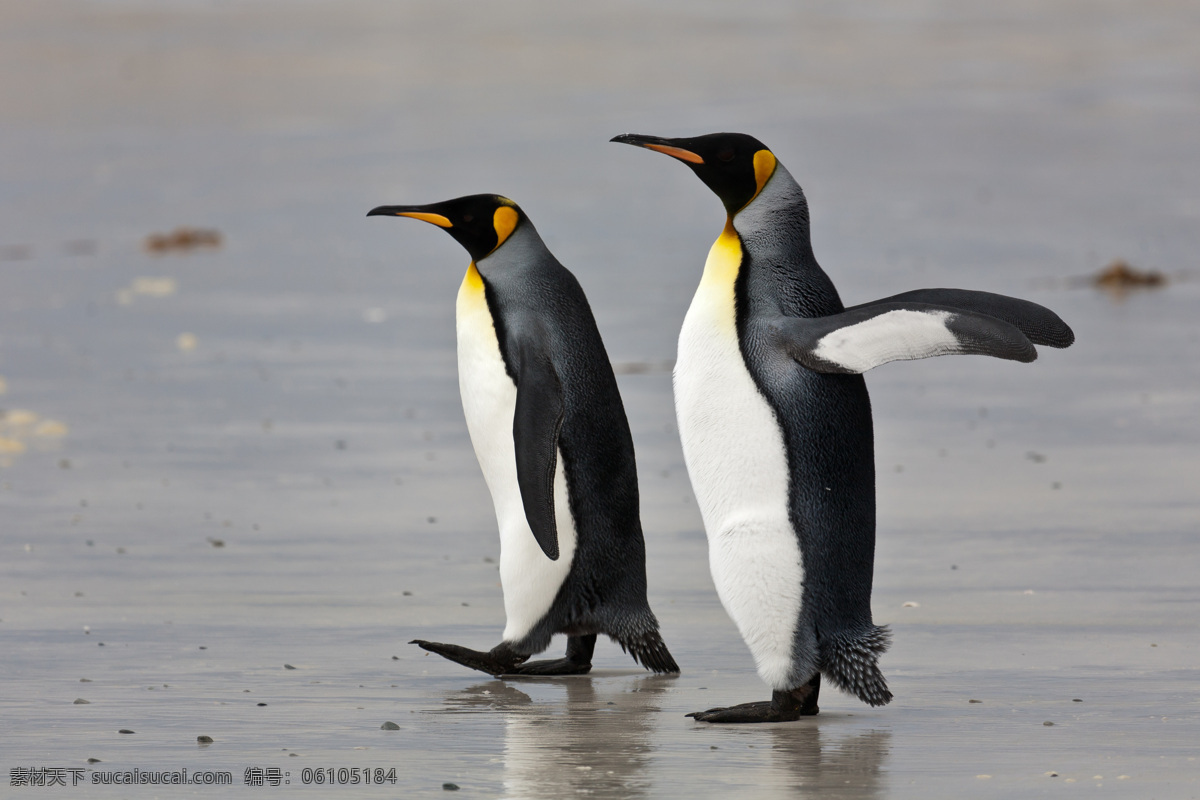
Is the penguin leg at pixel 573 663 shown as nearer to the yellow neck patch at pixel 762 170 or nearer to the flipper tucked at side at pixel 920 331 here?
the flipper tucked at side at pixel 920 331

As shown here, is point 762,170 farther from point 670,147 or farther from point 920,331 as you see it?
point 920,331

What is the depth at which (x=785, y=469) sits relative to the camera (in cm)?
444

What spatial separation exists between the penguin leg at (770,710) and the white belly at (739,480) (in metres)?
0.04

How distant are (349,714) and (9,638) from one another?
124cm

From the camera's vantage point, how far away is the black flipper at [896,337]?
4.07 meters

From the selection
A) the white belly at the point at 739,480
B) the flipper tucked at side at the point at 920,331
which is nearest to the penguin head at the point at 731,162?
the white belly at the point at 739,480

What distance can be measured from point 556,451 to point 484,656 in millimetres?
566

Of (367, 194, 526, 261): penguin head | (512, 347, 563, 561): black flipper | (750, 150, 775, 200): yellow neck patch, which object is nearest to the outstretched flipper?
(512, 347, 563, 561): black flipper

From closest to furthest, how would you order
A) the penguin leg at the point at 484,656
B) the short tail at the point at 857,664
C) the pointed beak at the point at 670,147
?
the short tail at the point at 857,664 < the pointed beak at the point at 670,147 < the penguin leg at the point at 484,656

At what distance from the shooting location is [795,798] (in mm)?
3721

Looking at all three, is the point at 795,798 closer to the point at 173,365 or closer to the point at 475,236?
the point at 475,236

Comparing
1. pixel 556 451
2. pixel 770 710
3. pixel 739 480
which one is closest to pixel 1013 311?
pixel 739 480

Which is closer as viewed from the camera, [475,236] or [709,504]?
[709,504]

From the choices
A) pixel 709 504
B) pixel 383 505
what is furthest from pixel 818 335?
pixel 383 505
